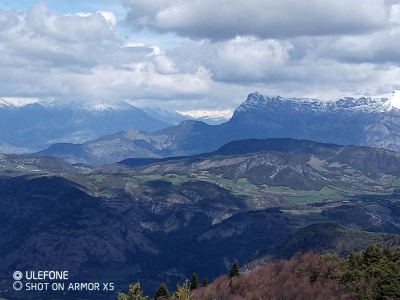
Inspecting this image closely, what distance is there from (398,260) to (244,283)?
36724 mm

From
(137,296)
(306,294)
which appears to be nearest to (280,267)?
(306,294)

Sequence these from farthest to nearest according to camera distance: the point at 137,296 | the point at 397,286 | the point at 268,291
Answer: the point at 268,291, the point at 397,286, the point at 137,296

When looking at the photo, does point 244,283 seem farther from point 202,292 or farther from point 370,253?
point 370,253

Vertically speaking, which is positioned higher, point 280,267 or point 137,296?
point 137,296

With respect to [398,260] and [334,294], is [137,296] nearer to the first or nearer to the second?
[334,294]

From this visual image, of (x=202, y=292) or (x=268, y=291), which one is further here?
(x=202, y=292)

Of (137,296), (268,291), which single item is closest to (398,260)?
(268,291)

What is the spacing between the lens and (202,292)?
136 metres

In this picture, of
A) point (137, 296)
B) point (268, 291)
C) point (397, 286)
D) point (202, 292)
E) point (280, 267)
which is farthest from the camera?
point (280, 267)

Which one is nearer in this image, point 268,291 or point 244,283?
point 268,291

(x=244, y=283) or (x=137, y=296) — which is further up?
(x=137, y=296)

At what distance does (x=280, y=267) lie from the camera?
536 ft

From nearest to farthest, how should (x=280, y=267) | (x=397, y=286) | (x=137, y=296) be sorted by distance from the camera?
1. (x=137, y=296)
2. (x=397, y=286)
3. (x=280, y=267)

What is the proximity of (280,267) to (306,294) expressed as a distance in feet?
148
